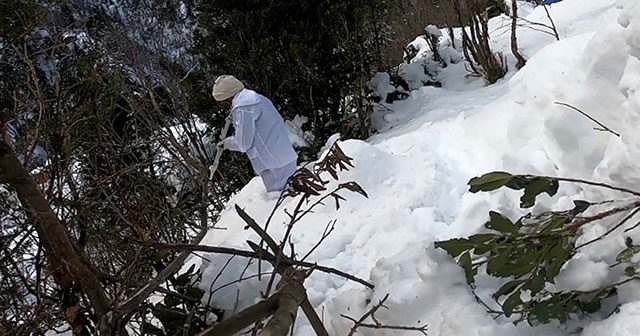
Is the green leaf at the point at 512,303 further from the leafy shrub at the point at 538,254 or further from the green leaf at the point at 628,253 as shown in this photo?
the green leaf at the point at 628,253

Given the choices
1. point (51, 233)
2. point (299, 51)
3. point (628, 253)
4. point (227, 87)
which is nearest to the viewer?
point (628, 253)

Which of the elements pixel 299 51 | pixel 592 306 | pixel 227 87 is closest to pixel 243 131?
pixel 227 87

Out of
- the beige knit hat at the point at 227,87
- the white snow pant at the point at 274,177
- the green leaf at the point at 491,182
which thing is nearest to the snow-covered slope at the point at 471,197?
the green leaf at the point at 491,182

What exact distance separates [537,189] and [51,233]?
1.40m

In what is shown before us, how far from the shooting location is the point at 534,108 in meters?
2.27

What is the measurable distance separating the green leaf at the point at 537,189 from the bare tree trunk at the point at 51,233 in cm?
122

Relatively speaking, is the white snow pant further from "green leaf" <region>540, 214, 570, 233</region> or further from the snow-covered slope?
"green leaf" <region>540, 214, 570, 233</region>

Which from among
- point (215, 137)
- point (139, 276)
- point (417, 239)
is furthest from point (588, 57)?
point (215, 137)

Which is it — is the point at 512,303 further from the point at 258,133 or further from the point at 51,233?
the point at 258,133

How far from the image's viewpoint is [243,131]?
15.6ft

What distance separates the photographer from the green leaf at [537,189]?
1.54 m

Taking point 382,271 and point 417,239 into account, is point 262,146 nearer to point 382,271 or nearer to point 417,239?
point 417,239

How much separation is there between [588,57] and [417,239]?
0.89 metres

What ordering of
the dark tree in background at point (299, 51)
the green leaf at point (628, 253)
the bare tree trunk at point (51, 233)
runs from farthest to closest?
1. the dark tree in background at point (299, 51)
2. the bare tree trunk at point (51, 233)
3. the green leaf at point (628, 253)
